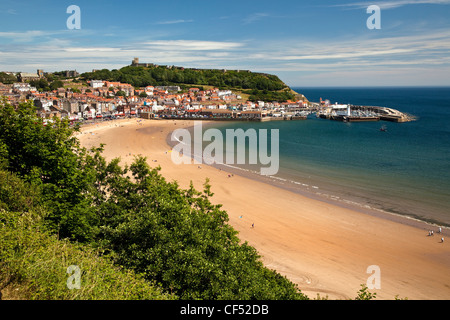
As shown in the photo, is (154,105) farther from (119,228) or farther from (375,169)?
(119,228)

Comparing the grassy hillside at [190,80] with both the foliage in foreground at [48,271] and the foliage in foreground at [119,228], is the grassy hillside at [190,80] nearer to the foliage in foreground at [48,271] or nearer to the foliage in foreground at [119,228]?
the foliage in foreground at [119,228]

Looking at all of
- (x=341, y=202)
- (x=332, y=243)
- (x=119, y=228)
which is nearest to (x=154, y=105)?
(x=341, y=202)

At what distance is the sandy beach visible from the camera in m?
14.4

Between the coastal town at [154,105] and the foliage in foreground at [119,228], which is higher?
the coastal town at [154,105]

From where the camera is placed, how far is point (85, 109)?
72.6 metres

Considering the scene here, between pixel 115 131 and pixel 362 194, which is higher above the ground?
pixel 115 131

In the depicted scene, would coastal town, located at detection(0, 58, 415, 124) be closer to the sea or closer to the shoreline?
the sea

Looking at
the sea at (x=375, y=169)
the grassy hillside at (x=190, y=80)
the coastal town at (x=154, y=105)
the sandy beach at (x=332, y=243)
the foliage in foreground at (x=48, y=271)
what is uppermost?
the grassy hillside at (x=190, y=80)

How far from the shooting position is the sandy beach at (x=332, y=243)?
14.4 metres

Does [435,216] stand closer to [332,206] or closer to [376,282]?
[332,206]

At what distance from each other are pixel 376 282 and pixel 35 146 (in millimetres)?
15183

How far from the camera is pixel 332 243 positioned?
714 inches

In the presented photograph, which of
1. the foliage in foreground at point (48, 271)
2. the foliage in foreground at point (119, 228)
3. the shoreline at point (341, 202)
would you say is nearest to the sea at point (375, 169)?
the shoreline at point (341, 202)
